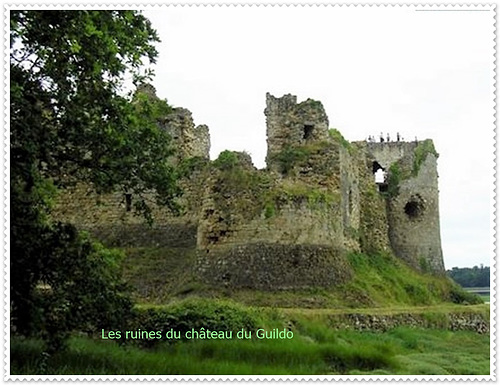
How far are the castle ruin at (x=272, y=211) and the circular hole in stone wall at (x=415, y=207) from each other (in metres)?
2.14

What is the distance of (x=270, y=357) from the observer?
15.5m

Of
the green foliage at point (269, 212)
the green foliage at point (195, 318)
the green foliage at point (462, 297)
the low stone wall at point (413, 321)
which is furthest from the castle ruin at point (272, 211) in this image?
the green foliage at point (195, 318)

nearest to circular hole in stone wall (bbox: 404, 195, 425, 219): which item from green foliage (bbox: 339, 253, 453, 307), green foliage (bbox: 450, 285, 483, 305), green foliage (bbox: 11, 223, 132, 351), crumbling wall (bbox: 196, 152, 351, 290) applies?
green foliage (bbox: 339, 253, 453, 307)

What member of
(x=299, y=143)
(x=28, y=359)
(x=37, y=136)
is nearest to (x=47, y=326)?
Answer: (x=28, y=359)

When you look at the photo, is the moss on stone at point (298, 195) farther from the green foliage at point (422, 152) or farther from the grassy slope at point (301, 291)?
the green foliage at point (422, 152)

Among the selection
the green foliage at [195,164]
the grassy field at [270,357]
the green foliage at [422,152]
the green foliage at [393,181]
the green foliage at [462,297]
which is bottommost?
the grassy field at [270,357]

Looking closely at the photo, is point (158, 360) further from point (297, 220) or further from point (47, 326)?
point (297, 220)

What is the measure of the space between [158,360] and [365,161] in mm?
20850

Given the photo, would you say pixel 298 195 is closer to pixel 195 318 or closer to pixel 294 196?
pixel 294 196

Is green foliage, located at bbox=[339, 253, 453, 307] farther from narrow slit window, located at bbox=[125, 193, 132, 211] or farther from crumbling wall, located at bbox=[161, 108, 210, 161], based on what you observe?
narrow slit window, located at bbox=[125, 193, 132, 211]

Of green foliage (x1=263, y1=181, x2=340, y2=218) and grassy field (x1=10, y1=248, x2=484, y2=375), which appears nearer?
grassy field (x1=10, y1=248, x2=484, y2=375)

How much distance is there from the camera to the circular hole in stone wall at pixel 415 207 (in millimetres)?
34969

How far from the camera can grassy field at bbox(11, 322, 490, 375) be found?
13.2 metres

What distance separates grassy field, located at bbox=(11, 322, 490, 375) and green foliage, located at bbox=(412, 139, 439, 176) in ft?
54.8
